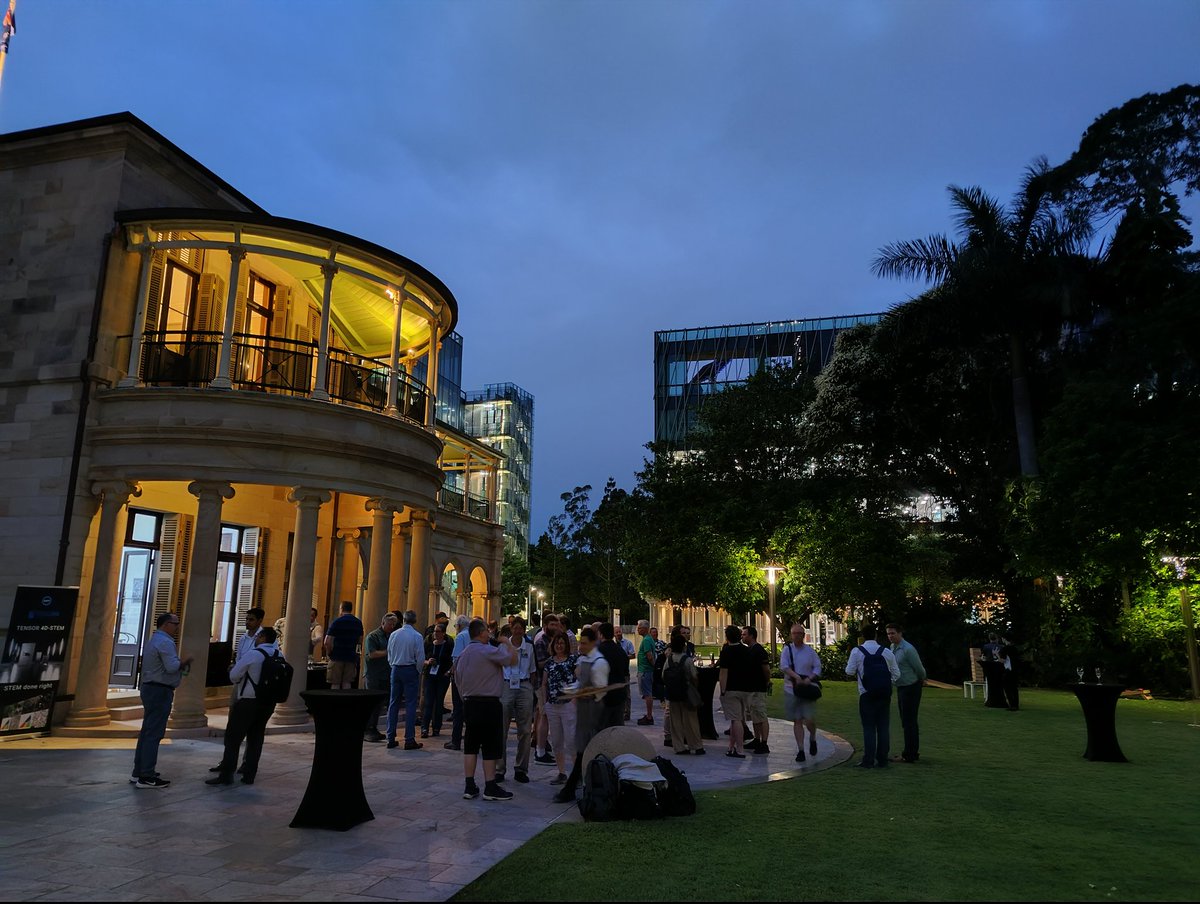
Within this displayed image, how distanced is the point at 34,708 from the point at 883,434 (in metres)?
27.7

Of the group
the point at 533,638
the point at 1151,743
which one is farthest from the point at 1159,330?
the point at 533,638

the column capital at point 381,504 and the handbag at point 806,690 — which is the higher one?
the column capital at point 381,504

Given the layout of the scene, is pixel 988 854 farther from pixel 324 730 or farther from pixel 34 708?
pixel 34 708

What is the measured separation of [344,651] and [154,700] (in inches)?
165

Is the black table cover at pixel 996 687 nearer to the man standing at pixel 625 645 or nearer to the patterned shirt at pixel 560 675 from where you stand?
the man standing at pixel 625 645

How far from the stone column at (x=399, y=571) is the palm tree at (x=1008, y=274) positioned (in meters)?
18.9

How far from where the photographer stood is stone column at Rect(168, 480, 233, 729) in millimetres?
12367

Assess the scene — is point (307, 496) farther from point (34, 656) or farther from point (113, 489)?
point (34, 656)

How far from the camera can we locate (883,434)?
103 ft

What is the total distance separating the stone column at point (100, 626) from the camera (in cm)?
1238

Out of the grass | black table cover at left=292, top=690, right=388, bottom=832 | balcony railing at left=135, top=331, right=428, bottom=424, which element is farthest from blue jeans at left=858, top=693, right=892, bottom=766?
balcony railing at left=135, top=331, right=428, bottom=424

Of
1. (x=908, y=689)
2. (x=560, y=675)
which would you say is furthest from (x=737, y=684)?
(x=560, y=675)

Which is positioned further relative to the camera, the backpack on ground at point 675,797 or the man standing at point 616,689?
the man standing at point 616,689

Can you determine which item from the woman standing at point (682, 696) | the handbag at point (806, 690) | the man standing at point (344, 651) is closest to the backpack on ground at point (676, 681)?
the woman standing at point (682, 696)
